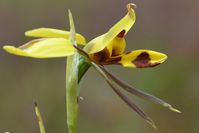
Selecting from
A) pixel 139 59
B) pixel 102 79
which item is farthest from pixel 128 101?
pixel 102 79

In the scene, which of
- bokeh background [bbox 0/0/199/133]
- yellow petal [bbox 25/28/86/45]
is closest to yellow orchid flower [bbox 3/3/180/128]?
yellow petal [bbox 25/28/86/45]

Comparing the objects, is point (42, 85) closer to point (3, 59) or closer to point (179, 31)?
point (3, 59)

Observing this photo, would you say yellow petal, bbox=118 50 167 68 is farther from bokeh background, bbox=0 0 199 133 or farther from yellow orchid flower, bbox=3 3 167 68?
bokeh background, bbox=0 0 199 133

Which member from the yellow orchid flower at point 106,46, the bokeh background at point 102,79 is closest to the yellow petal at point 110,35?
the yellow orchid flower at point 106,46

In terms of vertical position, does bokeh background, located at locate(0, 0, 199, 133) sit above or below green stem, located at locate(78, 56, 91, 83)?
below

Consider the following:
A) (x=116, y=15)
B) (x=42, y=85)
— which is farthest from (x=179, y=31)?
(x=42, y=85)
